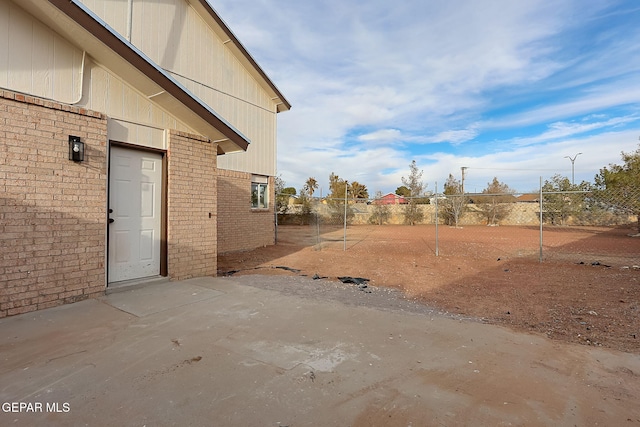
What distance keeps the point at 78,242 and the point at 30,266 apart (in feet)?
1.99

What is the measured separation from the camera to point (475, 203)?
95.3ft

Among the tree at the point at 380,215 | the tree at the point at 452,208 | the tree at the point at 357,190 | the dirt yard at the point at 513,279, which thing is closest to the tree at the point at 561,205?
the tree at the point at 452,208

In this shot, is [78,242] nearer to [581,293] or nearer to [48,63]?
[48,63]

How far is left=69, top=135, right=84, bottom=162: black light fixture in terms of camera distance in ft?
15.3

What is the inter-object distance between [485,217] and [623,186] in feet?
43.2

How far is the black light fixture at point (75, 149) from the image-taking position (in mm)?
4676

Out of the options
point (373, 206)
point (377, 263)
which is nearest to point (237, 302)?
point (377, 263)

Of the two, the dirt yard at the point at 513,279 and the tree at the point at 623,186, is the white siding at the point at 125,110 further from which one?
the tree at the point at 623,186

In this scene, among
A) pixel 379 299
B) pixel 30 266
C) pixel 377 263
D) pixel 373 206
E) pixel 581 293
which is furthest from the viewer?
pixel 373 206

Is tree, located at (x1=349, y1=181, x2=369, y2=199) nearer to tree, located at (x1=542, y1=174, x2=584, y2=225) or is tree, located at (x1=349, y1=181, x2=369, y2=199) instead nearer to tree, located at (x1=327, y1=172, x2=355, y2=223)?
tree, located at (x1=327, y1=172, x2=355, y2=223)

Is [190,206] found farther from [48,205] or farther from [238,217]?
[238,217]

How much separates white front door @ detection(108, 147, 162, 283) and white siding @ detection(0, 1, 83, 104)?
3.59 feet

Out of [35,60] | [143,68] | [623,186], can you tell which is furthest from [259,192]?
[623,186]

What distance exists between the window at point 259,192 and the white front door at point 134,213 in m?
7.16
